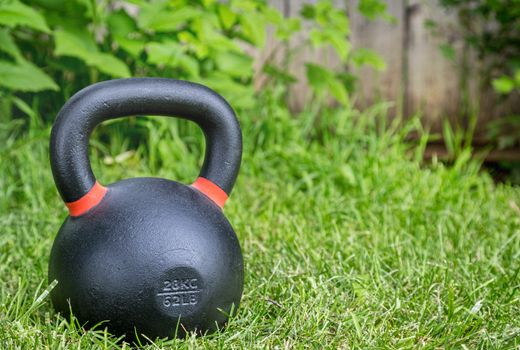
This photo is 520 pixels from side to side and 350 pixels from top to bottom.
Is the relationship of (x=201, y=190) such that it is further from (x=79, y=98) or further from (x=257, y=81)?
(x=257, y=81)

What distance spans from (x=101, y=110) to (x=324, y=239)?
101cm

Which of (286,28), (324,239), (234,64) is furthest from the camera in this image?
(286,28)

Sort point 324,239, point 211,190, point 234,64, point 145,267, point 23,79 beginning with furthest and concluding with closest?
point 234,64, point 23,79, point 324,239, point 211,190, point 145,267

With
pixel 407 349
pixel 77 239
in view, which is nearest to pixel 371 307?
pixel 407 349

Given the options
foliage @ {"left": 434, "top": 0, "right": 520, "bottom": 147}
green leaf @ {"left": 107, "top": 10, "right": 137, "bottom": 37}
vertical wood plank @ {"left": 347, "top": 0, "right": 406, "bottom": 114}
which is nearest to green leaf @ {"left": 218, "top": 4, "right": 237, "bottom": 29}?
green leaf @ {"left": 107, "top": 10, "right": 137, "bottom": 37}

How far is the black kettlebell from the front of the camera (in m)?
1.66

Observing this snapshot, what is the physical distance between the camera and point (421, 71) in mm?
4719

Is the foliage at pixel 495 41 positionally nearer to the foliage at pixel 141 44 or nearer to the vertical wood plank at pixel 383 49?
the vertical wood plank at pixel 383 49

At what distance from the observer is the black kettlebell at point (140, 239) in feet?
5.46

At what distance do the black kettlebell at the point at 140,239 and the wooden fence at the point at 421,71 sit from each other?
9.42 ft

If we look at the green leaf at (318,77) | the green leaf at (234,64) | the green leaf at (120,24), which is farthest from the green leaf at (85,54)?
the green leaf at (318,77)

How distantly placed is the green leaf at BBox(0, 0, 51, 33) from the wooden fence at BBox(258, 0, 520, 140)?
2.12 meters

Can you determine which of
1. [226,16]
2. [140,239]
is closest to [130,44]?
[226,16]

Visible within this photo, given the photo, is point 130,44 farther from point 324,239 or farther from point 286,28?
point 324,239
